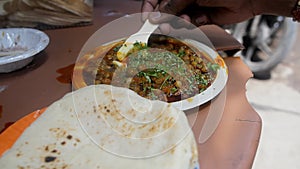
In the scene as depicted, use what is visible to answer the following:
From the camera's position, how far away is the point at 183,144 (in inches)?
24.4

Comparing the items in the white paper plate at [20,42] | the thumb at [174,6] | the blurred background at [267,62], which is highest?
the thumb at [174,6]

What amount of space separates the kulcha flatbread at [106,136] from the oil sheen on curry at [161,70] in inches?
8.4

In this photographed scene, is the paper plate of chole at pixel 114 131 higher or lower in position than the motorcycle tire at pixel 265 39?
higher

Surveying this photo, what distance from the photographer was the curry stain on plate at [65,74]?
1.07 m

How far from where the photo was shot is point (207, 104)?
936 millimetres

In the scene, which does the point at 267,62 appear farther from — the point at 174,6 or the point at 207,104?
the point at 207,104

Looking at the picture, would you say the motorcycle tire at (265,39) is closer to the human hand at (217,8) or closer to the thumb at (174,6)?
the human hand at (217,8)

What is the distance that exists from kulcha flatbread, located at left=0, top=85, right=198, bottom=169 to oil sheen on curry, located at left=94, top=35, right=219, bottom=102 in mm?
215


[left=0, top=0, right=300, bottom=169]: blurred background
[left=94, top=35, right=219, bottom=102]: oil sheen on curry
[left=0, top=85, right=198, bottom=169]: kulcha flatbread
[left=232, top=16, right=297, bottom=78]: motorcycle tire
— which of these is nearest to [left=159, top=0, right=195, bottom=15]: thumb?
[left=94, top=35, right=219, bottom=102]: oil sheen on curry

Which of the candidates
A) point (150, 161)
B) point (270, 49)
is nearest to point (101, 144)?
point (150, 161)

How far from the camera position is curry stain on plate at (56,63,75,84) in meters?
1.07

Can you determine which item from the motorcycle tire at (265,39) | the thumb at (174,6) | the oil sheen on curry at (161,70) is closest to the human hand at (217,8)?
the thumb at (174,6)

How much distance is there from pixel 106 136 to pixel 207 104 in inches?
14.2

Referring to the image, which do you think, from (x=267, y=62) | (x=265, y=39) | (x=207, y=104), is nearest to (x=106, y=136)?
(x=207, y=104)
